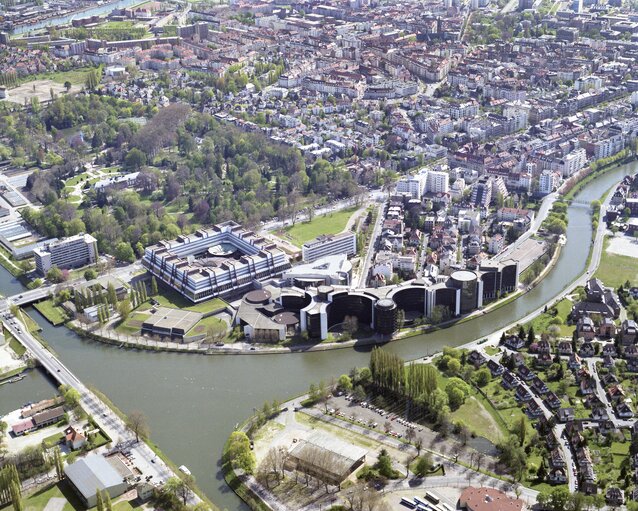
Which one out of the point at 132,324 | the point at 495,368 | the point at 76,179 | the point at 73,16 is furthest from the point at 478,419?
the point at 73,16

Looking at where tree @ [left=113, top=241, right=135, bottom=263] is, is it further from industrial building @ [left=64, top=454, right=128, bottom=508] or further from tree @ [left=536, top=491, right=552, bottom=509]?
tree @ [left=536, top=491, right=552, bottom=509]

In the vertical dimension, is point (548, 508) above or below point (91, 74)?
below

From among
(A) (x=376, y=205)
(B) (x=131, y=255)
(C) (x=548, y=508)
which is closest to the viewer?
(C) (x=548, y=508)

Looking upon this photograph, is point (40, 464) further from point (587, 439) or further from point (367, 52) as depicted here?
point (367, 52)

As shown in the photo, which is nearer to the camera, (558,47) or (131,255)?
(131,255)

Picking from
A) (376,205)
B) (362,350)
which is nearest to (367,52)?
(376,205)

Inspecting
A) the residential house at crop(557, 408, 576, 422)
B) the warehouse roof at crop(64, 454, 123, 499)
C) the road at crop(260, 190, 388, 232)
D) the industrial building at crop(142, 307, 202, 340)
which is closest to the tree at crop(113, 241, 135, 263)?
the industrial building at crop(142, 307, 202, 340)

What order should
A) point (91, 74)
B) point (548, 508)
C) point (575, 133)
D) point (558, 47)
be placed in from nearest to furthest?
point (548, 508), point (575, 133), point (91, 74), point (558, 47)

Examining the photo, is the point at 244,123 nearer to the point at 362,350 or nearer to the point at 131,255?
the point at 131,255
